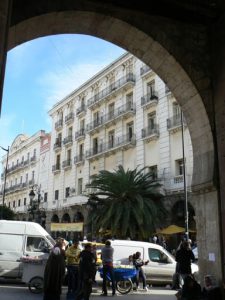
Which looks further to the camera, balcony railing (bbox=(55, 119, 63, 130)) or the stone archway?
balcony railing (bbox=(55, 119, 63, 130))

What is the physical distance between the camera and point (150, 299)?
38.1ft

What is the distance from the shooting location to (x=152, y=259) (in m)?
15.5

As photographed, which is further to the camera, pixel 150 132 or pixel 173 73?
pixel 150 132

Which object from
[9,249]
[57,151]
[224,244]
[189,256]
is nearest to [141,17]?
[224,244]

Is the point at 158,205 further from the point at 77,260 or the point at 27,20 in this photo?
the point at 27,20

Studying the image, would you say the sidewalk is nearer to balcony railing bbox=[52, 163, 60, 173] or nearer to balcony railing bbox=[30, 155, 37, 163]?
balcony railing bbox=[52, 163, 60, 173]

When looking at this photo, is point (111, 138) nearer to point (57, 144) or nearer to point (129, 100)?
point (129, 100)

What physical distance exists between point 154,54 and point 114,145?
1166 inches

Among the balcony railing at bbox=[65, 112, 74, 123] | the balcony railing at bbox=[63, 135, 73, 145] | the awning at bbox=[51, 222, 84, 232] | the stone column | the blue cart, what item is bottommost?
the blue cart

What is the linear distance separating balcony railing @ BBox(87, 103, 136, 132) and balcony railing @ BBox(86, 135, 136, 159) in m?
1.97

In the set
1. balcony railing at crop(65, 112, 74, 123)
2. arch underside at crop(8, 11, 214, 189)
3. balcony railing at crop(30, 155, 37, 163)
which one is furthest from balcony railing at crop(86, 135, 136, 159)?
arch underside at crop(8, 11, 214, 189)

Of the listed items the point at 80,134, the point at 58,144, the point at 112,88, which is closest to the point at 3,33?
the point at 112,88

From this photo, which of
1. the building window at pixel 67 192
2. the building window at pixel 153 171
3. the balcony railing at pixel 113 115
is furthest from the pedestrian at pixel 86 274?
the building window at pixel 67 192

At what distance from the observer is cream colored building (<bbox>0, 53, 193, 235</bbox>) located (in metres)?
31.9
